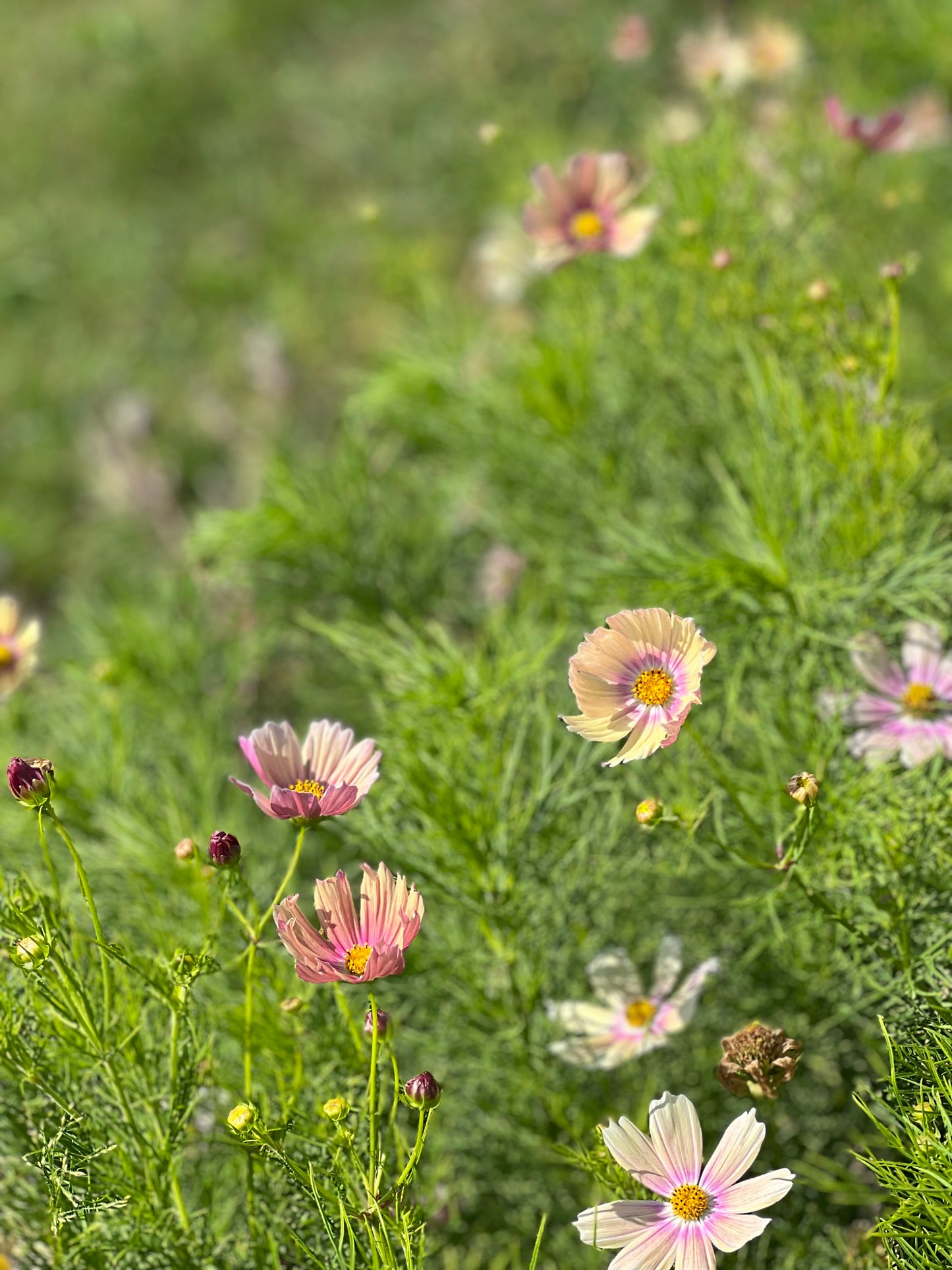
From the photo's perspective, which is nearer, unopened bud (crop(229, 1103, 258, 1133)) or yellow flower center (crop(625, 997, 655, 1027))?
unopened bud (crop(229, 1103, 258, 1133))

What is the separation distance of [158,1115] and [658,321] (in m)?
0.78

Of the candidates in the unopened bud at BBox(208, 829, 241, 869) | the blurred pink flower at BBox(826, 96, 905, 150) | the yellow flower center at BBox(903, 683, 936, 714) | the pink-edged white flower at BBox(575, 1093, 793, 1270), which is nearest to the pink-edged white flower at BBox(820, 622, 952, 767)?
the yellow flower center at BBox(903, 683, 936, 714)

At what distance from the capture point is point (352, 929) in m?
0.55

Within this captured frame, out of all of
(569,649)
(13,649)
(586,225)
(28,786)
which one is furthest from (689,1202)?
(586,225)

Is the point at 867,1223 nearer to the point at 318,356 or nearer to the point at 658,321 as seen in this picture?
the point at 658,321

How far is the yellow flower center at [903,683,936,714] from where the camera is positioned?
68 centimetres

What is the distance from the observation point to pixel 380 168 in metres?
2.24

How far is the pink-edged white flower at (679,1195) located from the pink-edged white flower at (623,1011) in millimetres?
129

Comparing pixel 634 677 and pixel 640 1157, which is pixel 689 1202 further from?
pixel 634 677

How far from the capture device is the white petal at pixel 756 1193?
0.49 metres

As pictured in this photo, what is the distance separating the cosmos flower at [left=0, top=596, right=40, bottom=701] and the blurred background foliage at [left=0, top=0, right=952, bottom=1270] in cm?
8

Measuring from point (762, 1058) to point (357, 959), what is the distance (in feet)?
0.67

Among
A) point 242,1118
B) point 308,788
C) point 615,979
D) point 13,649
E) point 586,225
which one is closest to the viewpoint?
point 242,1118

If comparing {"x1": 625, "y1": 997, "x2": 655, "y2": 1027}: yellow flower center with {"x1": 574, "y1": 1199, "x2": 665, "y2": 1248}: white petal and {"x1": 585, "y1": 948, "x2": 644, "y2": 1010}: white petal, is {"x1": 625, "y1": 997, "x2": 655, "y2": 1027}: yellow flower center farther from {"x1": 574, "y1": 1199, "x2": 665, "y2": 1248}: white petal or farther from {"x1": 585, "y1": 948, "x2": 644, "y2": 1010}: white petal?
{"x1": 574, "y1": 1199, "x2": 665, "y2": 1248}: white petal
